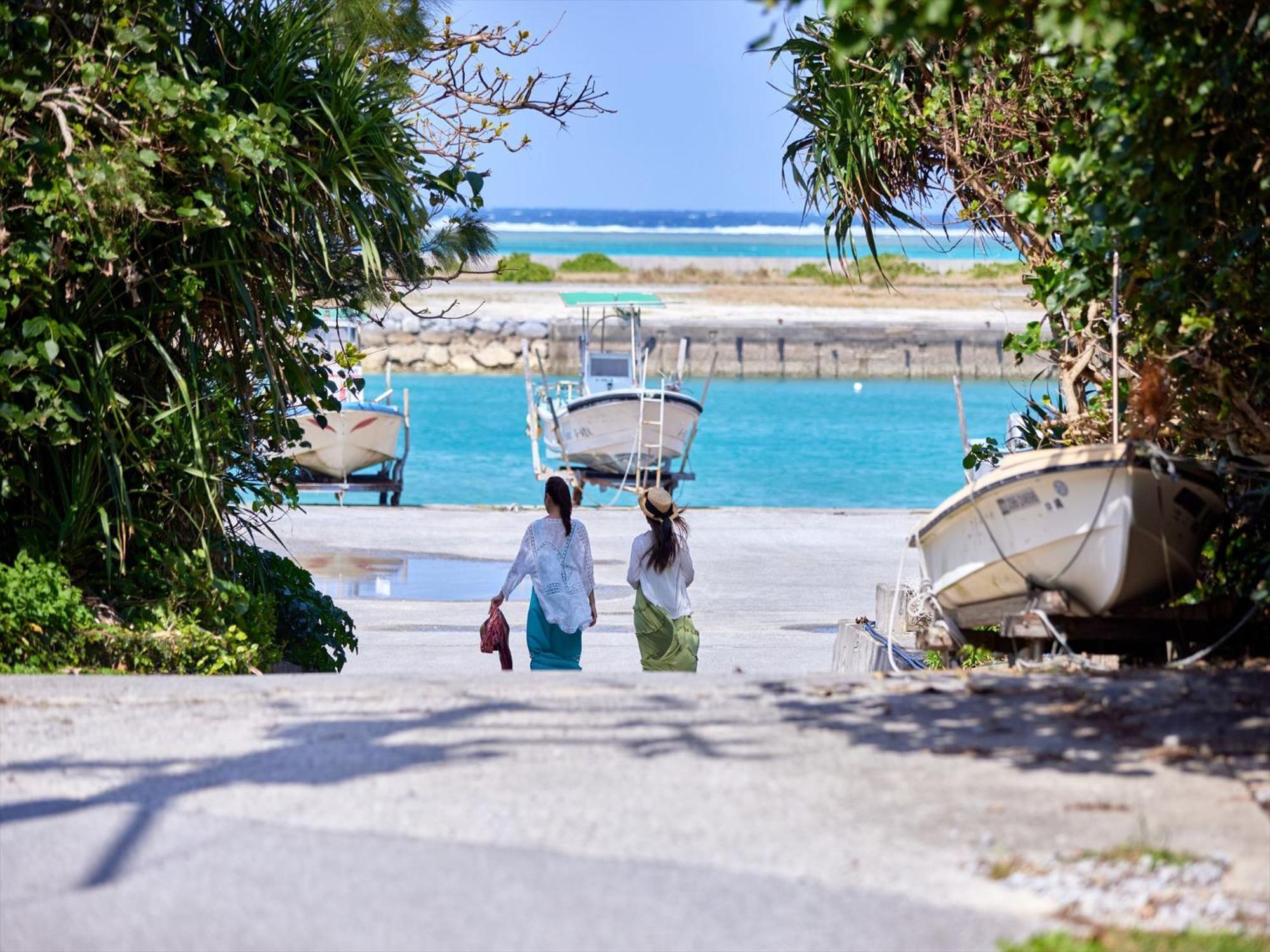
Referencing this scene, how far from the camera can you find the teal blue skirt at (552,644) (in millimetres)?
8719

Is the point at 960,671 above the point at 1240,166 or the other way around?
the other way around

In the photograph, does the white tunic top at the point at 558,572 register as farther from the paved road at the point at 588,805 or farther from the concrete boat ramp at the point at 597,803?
the paved road at the point at 588,805

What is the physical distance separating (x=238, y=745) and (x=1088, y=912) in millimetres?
2902

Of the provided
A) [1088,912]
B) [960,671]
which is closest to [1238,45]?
[960,671]

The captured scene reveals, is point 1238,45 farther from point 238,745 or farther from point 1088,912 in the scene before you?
point 238,745

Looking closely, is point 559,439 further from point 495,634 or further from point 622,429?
point 495,634

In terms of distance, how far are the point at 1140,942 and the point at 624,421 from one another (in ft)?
80.9

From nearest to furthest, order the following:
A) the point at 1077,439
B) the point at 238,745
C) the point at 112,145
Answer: the point at 238,745 → the point at 112,145 → the point at 1077,439

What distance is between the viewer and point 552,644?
8.73m

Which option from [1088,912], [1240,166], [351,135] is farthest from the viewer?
[351,135]

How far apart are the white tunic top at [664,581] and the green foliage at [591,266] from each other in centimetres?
7397

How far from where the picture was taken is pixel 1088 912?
4035 mm

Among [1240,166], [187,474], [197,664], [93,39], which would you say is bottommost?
[197,664]

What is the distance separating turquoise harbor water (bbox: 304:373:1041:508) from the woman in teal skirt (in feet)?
69.8
